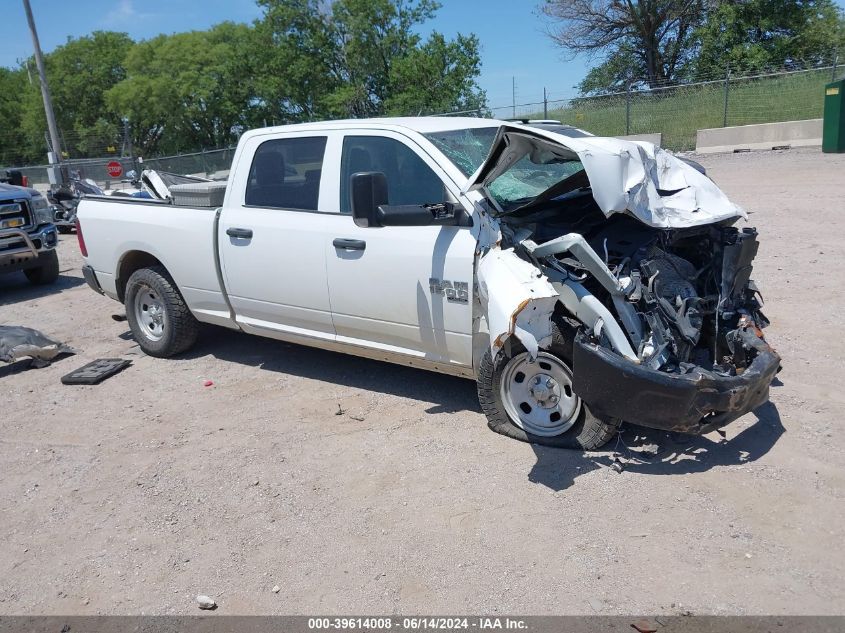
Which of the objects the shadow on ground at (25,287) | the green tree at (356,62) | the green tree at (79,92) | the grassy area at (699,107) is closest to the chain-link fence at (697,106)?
the grassy area at (699,107)

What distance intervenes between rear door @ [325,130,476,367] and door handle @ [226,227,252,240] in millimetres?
752

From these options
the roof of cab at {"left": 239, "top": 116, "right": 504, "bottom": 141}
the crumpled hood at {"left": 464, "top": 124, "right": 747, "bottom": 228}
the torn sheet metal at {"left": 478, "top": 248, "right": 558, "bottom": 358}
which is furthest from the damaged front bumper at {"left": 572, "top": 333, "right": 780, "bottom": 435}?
the roof of cab at {"left": 239, "top": 116, "right": 504, "bottom": 141}

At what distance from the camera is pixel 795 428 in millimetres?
4477

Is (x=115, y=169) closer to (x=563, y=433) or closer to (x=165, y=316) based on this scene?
(x=165, y=316)

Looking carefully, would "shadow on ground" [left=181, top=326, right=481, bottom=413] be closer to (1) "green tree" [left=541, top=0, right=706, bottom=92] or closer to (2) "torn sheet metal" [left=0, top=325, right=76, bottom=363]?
(2) "torn sheet metal" [left=0, top=325, right=76, bottom=363]

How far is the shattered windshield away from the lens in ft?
15.8

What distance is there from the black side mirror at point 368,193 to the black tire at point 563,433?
1.18 metres

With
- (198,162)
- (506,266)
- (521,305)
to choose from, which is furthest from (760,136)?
(521,305)

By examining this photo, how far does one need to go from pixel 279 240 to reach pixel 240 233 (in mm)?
408

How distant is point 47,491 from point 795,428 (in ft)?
15.3

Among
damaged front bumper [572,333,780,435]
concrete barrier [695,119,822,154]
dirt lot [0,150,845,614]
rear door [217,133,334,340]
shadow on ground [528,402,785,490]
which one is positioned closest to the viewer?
dirt lot [0,150,845,614]

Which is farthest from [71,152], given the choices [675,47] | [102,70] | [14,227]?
[14,227]

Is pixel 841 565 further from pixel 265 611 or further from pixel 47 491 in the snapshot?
pixel 47 491

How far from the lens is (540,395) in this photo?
4402 millimetres
